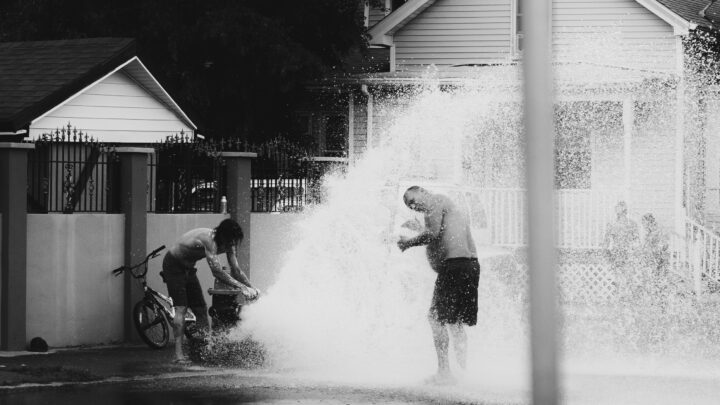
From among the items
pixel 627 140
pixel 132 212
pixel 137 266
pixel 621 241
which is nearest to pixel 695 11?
pixel 627 140

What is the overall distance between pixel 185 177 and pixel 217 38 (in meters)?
8.18

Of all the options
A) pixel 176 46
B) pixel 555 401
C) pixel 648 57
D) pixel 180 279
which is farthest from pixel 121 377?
pixel 648 57

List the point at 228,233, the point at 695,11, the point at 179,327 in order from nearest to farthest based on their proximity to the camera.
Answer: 1. the point at 228,233
2. the point at 179,327
3. the point at 695,11

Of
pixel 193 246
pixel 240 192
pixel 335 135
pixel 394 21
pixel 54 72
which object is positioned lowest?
pixel 193 246

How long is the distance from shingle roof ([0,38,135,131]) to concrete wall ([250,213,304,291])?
2.79 m

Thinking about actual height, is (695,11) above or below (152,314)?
above

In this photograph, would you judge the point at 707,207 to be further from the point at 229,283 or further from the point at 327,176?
the point at 229,283

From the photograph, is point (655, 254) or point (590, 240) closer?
point (655, 254)

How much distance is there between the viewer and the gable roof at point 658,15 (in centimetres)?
2780

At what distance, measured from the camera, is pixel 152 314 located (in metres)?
16.0

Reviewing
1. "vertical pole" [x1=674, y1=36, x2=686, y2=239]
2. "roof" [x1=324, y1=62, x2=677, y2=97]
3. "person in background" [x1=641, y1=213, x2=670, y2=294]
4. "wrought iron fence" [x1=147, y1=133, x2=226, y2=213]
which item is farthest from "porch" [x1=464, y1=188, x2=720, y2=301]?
"wrought iron fence" [x1=147, y1=133, x2=226, y2=213]

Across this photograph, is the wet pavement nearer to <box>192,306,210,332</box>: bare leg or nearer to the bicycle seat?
<box>192,306,210,332</box>: bare leg

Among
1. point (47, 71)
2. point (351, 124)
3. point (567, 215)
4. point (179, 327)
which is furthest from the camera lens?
point (351, 124)

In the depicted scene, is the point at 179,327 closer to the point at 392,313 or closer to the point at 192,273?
the point at 192,273
